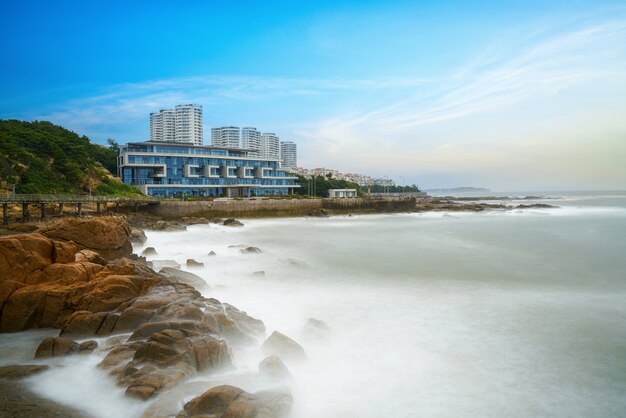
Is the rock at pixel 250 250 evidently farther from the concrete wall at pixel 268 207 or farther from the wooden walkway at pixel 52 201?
the concrete wall at pixel 268 207

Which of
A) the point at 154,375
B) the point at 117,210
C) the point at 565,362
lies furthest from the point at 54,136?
the point at 565,362

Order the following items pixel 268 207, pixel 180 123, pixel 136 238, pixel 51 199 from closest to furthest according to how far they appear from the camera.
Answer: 1. pixel 136 238
2. pixel 51 199
3. pixel 268 207
4. pixel 180 123

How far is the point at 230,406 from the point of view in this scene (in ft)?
17.9

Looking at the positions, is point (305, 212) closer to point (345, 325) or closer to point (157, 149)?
point (157, 149)

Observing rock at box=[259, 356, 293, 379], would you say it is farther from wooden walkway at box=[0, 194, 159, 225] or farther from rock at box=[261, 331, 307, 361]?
wooden walkway at box=[0, 194, 159, 225]

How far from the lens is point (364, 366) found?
26.6ft

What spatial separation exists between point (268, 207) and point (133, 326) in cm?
3804

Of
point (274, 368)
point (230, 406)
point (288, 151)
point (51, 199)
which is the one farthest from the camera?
point (288, 151)

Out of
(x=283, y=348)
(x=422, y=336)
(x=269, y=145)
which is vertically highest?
(x=269, y=145)

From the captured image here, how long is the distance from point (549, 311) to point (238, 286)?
9503 millimetres

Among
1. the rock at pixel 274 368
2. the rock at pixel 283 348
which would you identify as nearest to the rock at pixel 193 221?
the rock at pixel 283 348

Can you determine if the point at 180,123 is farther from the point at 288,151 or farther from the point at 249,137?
the point at 288,151

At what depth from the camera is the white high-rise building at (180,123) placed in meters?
121

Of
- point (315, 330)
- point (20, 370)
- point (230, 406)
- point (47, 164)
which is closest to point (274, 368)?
point (230, 406)
